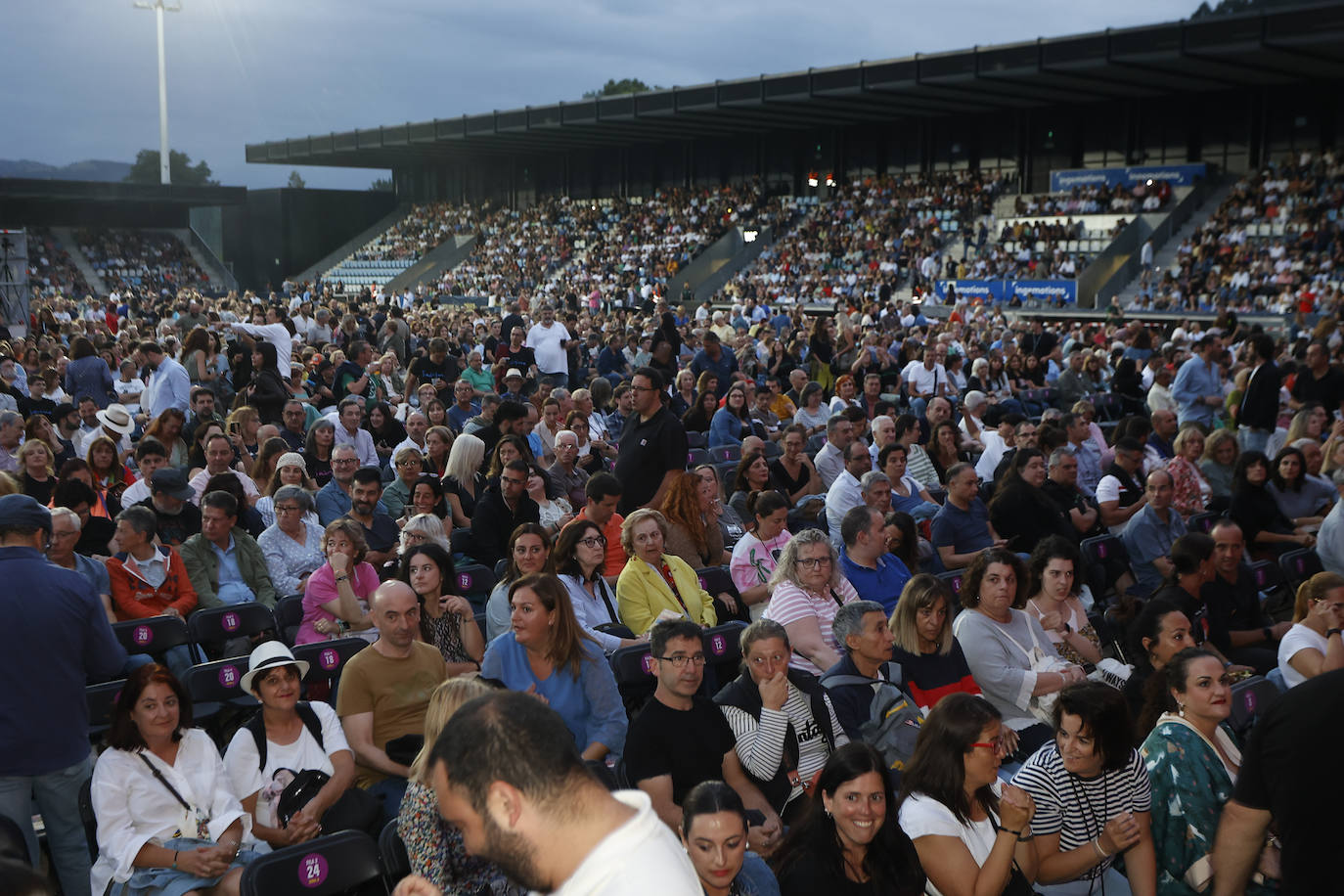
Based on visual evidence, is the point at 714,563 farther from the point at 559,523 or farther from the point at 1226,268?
the point at 1226,268

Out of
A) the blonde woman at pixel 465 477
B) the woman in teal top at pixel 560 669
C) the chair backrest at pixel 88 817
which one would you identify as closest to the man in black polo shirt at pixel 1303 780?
the woman in teal top at pixel 560 669

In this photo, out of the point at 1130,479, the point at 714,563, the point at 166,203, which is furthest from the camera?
the point at 166,203

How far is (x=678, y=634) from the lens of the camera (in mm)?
4105

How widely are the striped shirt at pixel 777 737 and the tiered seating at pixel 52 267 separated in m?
38.7

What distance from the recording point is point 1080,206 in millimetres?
30391

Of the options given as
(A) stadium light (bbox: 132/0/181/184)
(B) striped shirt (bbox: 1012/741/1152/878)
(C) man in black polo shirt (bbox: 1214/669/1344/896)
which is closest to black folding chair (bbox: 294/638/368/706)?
(B) striped shirt (bbox: 1012/741/1152/878)

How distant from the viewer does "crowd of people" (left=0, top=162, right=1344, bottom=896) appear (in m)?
3.34

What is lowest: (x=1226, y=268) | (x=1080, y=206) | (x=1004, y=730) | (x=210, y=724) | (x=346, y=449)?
(x=210, y=724)

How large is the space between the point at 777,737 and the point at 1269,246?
2544cm

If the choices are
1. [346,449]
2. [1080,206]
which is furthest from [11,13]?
[346,449]

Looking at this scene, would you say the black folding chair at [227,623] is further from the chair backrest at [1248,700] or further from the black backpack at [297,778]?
the chair backrest at [1248,700]

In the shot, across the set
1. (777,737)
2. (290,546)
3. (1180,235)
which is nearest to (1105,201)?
(1180,235)

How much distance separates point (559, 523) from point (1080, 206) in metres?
27.1

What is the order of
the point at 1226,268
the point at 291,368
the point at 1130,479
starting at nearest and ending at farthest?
1. the point at 1130,479
2. the point at 291,368
3. the point at 1226,268
